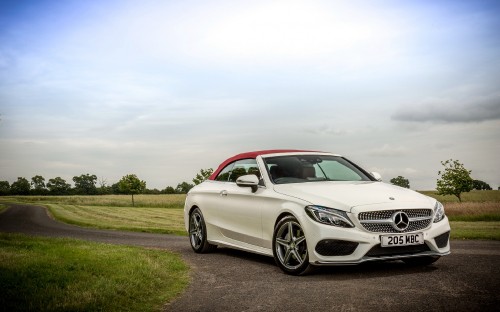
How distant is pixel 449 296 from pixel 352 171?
11.4 ft

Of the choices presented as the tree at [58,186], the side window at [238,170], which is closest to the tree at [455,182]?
the side window at [238,170]

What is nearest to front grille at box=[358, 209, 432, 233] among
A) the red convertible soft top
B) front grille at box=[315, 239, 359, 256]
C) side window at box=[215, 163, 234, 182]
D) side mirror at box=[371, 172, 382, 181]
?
front grille at box=[315, 239, 359, 256]

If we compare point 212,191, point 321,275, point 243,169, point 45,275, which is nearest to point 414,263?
point 321,275

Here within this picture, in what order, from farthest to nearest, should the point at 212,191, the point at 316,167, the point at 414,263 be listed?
1. the point at 212,191
2. the point at 316,167
3. the point at 414,263

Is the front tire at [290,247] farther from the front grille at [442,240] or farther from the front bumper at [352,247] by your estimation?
the front grille at [442,240]

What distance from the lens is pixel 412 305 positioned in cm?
520

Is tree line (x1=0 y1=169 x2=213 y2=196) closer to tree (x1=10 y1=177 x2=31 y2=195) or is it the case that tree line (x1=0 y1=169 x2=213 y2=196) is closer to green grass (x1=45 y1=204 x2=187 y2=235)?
tree (x1=10 y1=177 x2=31 y2=195)

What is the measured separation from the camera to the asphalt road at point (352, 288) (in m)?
5.31

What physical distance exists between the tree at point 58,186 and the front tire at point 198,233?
13245cm

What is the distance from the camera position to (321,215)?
6738mm

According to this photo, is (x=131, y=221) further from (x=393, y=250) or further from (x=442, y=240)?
(x=393, y=250)

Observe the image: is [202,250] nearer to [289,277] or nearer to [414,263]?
[289,277]

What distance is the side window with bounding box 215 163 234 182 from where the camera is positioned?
9648 mm

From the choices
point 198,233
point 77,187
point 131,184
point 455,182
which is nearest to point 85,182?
point 77,187
